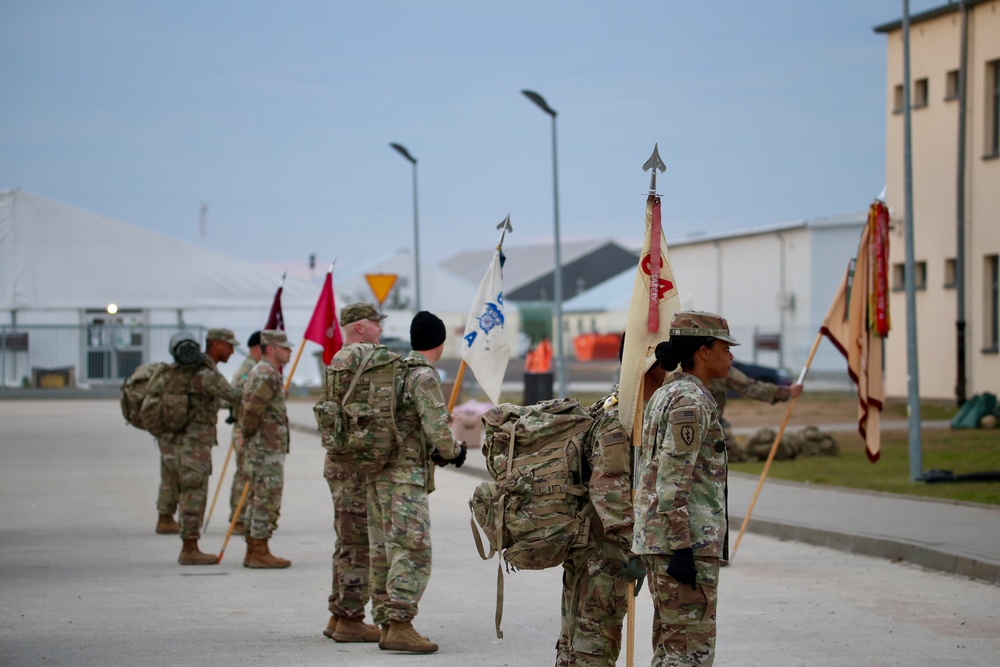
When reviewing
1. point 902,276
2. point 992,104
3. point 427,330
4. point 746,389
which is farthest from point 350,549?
point 902,276

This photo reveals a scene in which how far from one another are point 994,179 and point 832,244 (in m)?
18.2

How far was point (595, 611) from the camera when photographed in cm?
599

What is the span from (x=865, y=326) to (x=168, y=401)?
7055mm

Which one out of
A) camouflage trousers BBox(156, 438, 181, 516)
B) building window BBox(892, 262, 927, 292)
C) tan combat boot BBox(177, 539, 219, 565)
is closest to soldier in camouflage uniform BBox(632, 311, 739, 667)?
tan combat boot BBox(177, 539, 219, 565)

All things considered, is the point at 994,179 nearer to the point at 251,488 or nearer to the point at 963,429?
the point at 963,429

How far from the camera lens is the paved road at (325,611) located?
8.13 m

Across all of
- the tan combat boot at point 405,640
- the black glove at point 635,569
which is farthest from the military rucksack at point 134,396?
the black glove at point 635,569

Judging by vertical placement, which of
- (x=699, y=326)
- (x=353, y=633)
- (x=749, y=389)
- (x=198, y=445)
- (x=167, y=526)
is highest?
(x=699, y=326)

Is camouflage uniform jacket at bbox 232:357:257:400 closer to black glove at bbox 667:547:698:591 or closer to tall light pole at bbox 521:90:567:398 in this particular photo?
black glove at bbox 667:547:698:591

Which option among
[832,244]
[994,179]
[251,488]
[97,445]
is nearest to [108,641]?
[251,488]

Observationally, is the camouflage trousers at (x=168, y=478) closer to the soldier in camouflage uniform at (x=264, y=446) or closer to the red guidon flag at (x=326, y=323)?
the soldier in camouflage uniform at (x=264, y=446)

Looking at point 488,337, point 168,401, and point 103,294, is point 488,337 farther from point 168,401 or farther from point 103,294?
point 103,294

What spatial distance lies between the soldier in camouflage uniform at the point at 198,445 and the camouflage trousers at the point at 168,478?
124 millimetres

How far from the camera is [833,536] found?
1296 cm
